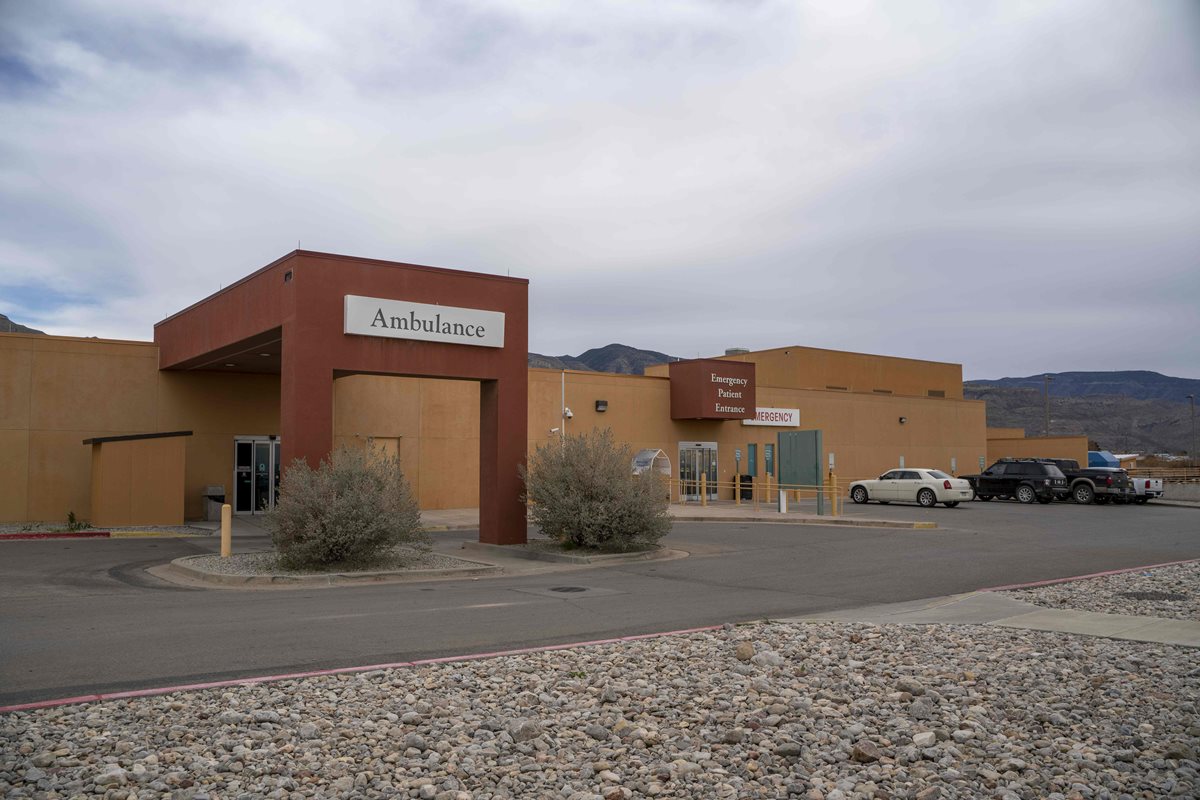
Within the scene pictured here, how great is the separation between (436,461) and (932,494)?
17861 mm

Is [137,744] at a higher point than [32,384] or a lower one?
lower

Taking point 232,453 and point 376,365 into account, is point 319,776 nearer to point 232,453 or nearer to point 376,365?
point 376,365

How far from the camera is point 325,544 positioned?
15.4m

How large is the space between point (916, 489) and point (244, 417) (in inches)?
924

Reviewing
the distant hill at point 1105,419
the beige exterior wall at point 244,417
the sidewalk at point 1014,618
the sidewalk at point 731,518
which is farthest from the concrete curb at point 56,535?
the distant hill at point 1105,419

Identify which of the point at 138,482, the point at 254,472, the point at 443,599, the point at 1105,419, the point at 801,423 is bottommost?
the point at 443,599

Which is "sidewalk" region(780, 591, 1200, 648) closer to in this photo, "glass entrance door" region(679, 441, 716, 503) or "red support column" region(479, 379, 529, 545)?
"red support column" region(479, 379, 529, 545)

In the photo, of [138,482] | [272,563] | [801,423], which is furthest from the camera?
[801,423]

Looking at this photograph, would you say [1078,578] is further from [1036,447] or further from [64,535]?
[1036,447]

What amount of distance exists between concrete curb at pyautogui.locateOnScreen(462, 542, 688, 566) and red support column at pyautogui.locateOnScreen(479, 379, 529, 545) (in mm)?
420

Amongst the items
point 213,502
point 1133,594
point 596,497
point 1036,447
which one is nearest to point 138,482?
point 213,502

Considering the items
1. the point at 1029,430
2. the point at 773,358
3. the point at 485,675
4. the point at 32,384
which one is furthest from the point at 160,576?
the point at 1029,430

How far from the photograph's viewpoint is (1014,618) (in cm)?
1091

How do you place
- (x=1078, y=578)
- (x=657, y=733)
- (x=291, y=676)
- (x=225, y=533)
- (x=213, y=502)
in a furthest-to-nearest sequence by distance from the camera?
(x=213, y=502) → (x=225, y=533) → (x=1078, y=578) → (x=291, y=676) → (x=657, y=733)
